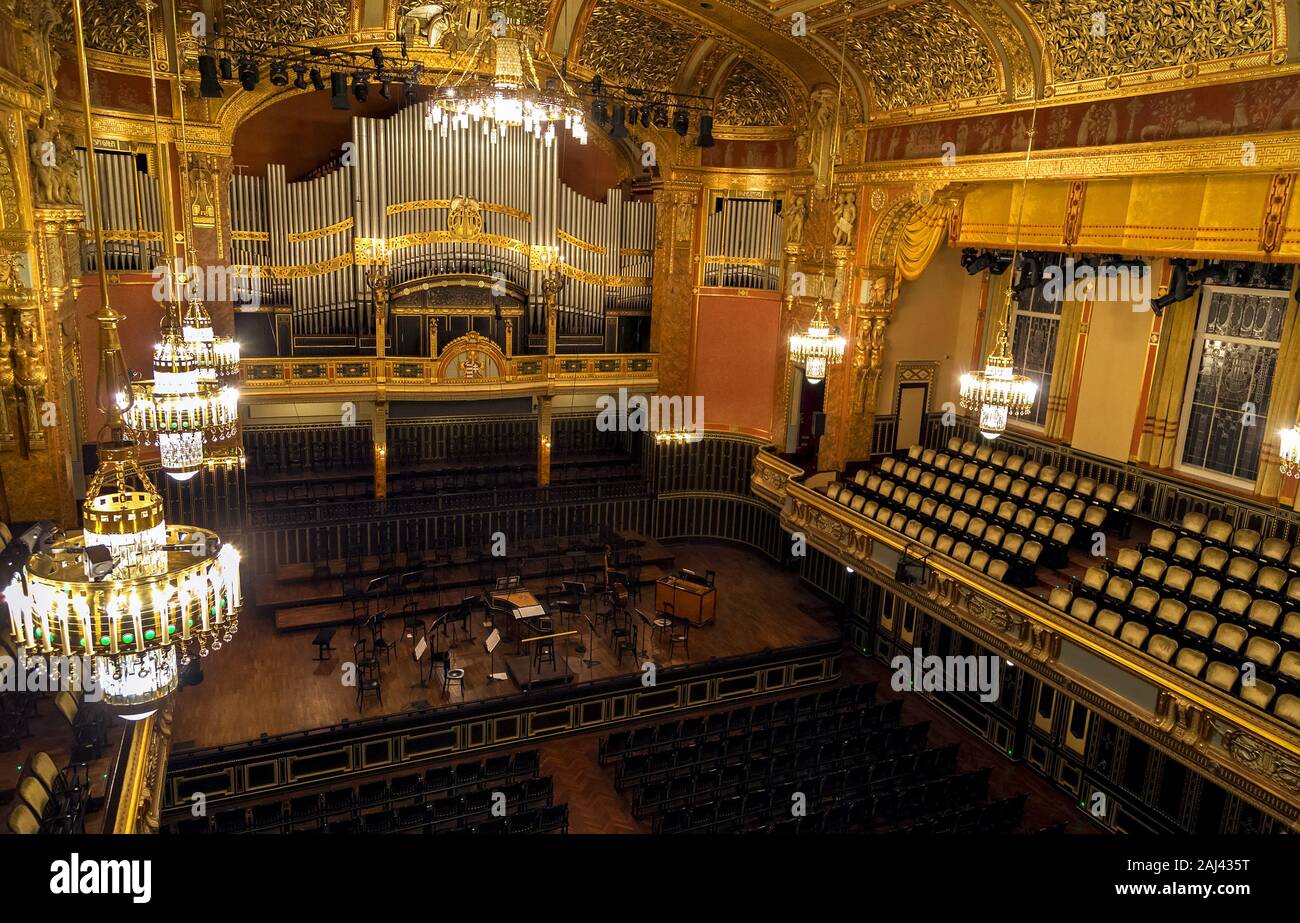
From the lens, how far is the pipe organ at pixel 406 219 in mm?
15570

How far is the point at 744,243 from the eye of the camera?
18.4 metres

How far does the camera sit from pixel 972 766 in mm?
13055

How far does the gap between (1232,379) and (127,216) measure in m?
17.4

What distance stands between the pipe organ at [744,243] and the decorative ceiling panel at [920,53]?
155 inches

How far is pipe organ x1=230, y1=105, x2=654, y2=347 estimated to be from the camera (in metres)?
15.6

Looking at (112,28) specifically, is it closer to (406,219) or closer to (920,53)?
(406,219)

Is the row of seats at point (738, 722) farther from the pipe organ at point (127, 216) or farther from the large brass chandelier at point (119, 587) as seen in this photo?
the pipe organ at point (127, 216)

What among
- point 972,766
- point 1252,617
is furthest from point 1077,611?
point 972,766

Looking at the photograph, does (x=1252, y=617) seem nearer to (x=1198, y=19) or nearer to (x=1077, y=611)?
(x=1077, y=611)

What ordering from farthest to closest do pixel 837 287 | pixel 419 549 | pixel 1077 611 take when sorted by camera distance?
1. pixel 419 549
2. pixel 837 287
3. pixel 1077 611

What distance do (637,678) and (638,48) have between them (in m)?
11.4

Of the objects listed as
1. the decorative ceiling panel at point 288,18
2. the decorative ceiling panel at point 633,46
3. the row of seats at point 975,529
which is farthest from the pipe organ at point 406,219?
the row of seats at point 975,529
